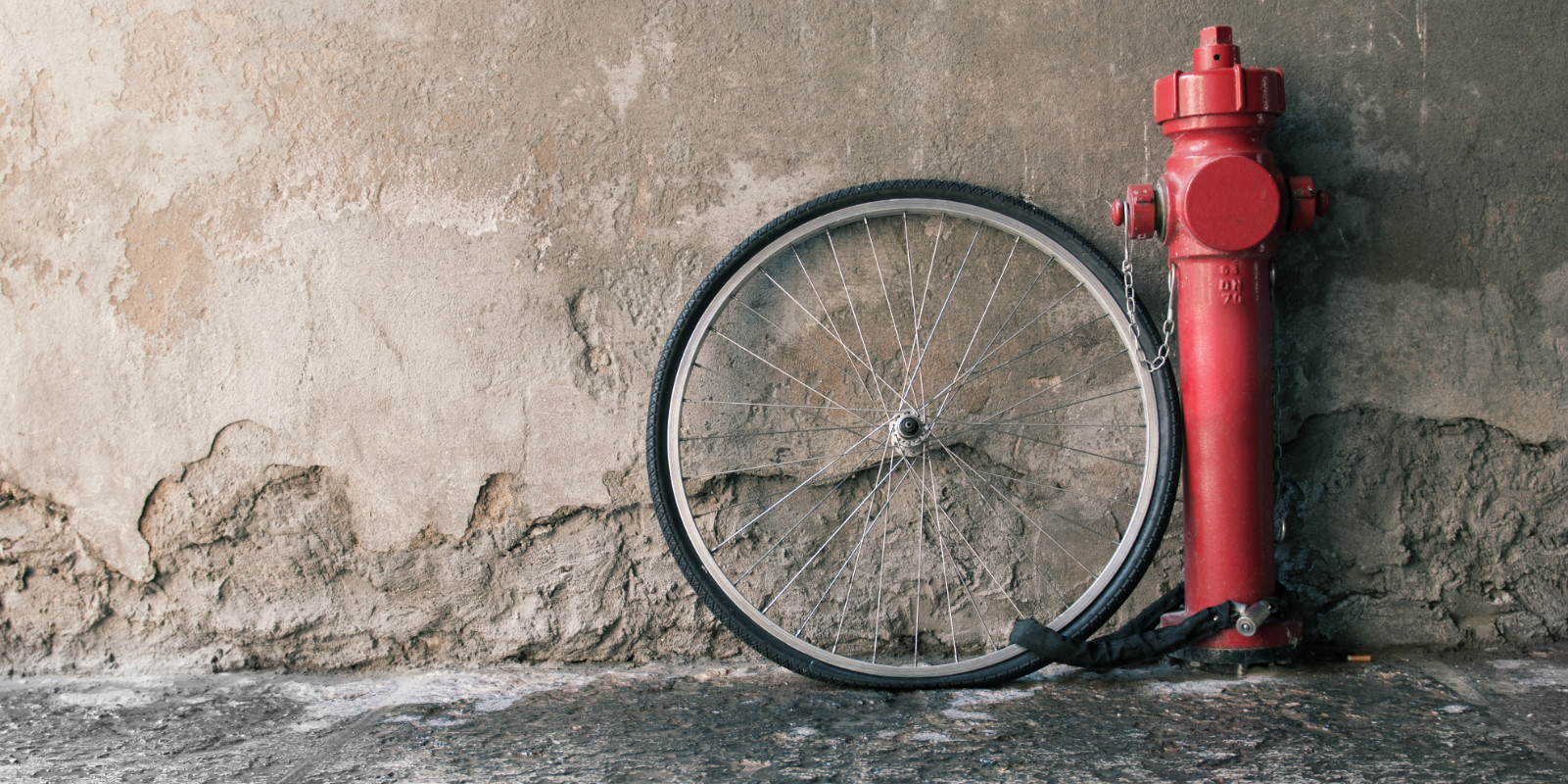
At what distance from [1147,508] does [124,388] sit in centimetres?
236

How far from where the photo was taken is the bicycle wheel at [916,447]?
7.68 feet

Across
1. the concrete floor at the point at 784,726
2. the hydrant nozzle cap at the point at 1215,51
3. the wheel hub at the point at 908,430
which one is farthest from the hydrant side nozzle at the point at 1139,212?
the concrete floor at the point at 784,726

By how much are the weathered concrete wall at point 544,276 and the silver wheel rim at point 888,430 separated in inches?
5.3

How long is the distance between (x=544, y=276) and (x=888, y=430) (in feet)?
2.87

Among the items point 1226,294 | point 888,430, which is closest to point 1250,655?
point 1226,294

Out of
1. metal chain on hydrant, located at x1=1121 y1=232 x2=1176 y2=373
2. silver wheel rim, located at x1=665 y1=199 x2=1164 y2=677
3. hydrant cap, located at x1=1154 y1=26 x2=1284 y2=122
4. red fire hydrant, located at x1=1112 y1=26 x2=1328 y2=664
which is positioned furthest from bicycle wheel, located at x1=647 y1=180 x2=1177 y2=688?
hydrant cap, located at x1=1154 y1=26 x2=1284 y2=122

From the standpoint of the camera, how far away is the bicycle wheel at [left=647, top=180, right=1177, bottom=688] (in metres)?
2.34

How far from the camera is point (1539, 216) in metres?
2.25

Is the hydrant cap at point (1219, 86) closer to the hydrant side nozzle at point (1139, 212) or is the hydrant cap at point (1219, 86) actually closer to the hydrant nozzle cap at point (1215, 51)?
the hydrant nozzle cap at point (1215, 51)

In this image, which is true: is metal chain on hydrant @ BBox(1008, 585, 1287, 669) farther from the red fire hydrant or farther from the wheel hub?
the wheel hub

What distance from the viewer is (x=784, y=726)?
1.97 m

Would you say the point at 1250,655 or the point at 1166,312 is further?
the point at 1166,312

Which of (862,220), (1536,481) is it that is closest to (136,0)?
(862,220)

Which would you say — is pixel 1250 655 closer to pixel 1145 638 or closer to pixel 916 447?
pixel 1145 638
